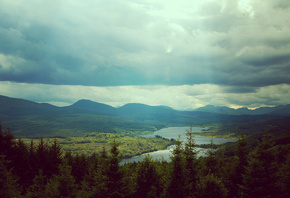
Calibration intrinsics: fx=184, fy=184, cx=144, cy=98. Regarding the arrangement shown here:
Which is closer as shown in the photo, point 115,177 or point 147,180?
point 115,177

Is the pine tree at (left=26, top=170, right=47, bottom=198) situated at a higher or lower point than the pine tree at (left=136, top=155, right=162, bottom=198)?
lower

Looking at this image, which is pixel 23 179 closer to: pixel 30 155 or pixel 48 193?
pixel 30 155

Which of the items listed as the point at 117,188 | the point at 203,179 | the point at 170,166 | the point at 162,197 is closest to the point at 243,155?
the point at 203,179

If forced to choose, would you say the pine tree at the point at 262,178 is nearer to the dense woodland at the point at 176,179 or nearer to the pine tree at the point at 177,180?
the dense woodland at the point at 176,179

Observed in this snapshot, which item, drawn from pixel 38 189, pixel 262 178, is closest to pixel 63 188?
pixel 38 189

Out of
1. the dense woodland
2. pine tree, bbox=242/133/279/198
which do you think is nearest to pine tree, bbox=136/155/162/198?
the dense woodland

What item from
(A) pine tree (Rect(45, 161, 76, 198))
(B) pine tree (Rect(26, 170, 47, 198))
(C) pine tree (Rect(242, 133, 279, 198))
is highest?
(C) pine tree (Rect(242, 133, 279, 198))

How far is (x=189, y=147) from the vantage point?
3681cm

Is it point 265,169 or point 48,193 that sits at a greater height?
point 265,169

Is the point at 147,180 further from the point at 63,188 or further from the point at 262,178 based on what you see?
the point at 262,178

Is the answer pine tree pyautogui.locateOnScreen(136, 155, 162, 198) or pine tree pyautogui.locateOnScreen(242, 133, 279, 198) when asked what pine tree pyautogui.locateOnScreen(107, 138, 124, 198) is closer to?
pine tree pyautogui.locateOnScreen(136, 155, 162, 198)

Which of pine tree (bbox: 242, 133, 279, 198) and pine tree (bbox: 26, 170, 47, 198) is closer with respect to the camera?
pine tree (bbox: 242, 133, 279, 198)

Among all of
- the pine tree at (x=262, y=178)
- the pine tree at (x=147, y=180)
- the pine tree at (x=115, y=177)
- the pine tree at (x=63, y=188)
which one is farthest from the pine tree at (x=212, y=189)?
the pine tree at (x=63, y=188)

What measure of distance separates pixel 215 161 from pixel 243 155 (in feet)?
45.3
